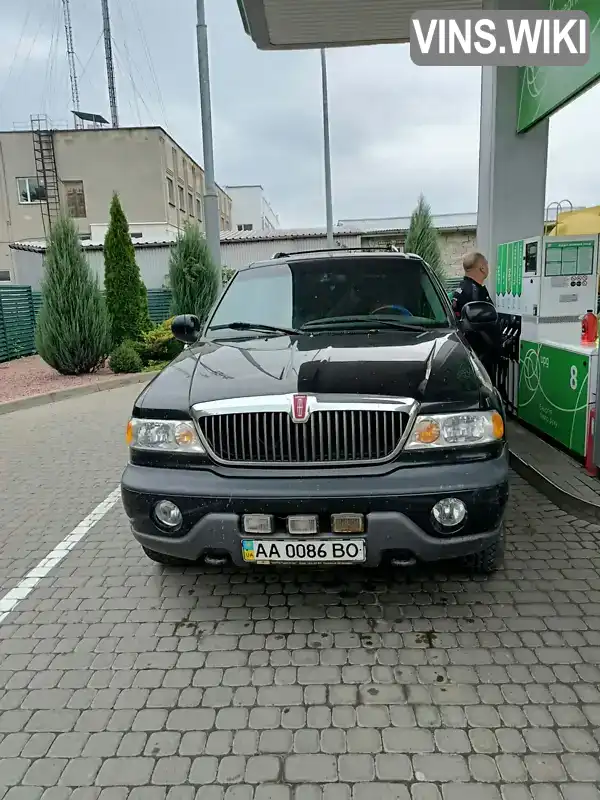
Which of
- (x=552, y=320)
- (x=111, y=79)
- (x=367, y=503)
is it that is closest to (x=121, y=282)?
(x=552, y=320)

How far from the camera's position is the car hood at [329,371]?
9.67 feet

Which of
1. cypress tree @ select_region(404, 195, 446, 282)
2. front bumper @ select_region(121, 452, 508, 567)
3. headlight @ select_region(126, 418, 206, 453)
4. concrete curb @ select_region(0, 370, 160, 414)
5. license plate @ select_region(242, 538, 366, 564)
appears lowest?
concrete curb @ select_region(0, 370, 160, 414)

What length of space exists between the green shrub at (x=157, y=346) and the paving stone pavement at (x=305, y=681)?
405 inches

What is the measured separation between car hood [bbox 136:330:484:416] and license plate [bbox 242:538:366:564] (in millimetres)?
707

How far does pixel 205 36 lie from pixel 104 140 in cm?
2685

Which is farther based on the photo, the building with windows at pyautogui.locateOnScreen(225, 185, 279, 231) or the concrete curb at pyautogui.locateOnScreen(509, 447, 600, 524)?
the building with windows at pyautogui.locateOnScreen(225, 185, 279, 231)

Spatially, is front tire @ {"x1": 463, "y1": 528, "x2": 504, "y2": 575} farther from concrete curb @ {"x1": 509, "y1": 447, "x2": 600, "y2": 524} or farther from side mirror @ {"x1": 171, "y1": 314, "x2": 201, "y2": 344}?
side mirror @ {"x1": 171, "y1": 314, "x2": 201, "y2": 344}

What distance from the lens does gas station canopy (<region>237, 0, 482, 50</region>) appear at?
811 cm

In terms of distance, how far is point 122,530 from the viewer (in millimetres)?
4500

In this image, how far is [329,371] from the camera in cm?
309

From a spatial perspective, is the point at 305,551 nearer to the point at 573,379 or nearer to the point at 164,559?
the point at 164,559

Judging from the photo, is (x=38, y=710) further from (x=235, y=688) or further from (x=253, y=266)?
(x=253, y=266)

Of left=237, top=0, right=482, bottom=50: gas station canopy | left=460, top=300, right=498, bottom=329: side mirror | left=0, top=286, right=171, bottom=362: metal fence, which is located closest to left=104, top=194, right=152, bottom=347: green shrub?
left=0, top=286, right=171, bottom=362: metal fence

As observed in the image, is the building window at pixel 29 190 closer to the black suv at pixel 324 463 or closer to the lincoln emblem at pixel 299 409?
the black suv at pixel 324 463
